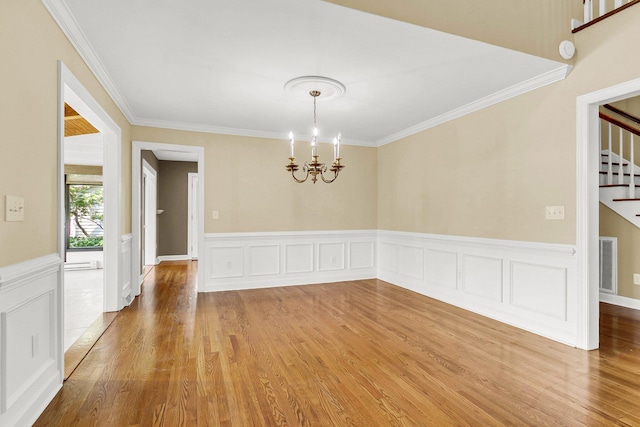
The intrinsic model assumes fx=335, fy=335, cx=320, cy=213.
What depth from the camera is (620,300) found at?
428 centimetres

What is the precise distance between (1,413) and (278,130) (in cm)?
435

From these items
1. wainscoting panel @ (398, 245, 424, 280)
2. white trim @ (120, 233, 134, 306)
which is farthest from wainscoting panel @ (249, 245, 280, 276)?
wainscoting panel @ (398, 245, 424, 280)

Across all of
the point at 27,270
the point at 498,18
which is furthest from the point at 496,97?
the point at 27,270

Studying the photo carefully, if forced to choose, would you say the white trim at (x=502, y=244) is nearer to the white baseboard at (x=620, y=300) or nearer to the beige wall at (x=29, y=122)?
the white baseboard at (x=620, y=300)

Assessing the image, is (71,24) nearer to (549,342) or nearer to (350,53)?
(350,53)

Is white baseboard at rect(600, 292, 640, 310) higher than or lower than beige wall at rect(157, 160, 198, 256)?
lower

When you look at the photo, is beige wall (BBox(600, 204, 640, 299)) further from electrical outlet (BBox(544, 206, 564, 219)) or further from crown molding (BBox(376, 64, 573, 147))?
crown molding (BBox(376, 64, 573, 147))

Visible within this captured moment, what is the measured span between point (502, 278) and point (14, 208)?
413cm

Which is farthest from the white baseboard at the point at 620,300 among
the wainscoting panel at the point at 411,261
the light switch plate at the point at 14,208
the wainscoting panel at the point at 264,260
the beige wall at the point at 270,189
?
the light switch plate at the point at 14,208

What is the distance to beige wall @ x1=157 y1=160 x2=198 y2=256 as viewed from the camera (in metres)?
8.12

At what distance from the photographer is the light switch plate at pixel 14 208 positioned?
167 cm

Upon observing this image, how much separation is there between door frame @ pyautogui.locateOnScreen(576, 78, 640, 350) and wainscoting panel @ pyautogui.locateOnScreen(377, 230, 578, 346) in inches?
2.6

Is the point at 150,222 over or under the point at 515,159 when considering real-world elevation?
under

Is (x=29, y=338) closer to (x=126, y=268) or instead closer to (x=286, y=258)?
(x=126, y=268)
